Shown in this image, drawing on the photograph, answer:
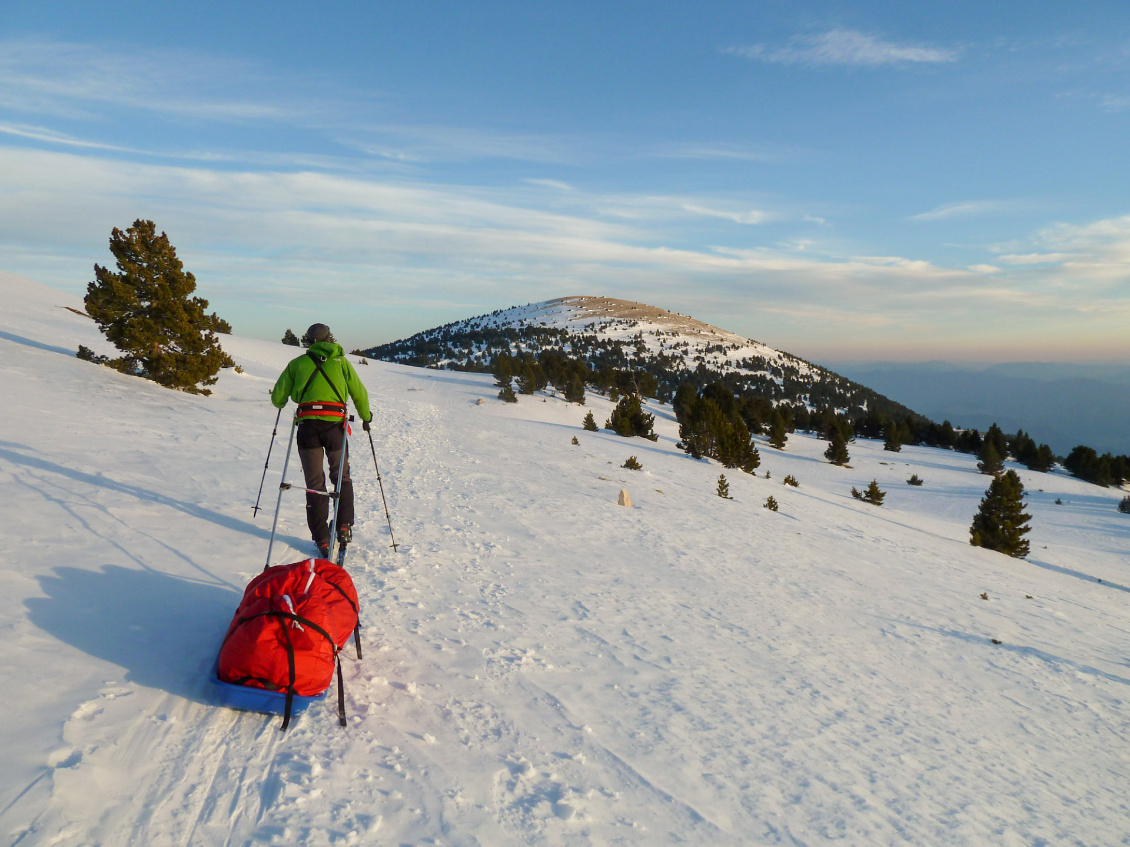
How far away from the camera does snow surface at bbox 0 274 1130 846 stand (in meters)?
3.14

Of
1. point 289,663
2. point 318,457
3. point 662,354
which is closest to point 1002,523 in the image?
point 318,457

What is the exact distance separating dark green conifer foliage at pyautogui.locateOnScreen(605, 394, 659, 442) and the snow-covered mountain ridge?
53586mm

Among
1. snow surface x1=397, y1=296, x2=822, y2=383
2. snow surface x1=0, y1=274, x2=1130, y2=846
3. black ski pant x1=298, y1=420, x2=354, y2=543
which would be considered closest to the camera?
snow surface x1=0, y1=274, x2=1130, y2=846

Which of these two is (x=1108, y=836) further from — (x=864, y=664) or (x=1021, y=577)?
(x=1021, y=577)

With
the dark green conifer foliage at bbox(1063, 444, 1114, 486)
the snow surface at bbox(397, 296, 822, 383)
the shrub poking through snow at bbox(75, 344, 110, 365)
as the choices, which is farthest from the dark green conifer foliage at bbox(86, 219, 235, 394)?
the snow surface at bbox(397, 296, 822, 383)

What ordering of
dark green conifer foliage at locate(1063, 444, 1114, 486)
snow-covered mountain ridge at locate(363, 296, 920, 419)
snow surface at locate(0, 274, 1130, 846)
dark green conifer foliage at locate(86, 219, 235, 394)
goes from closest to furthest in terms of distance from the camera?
snow surface at locate(0, 274, 1130, 846)
dark green conifer foliage at locate(86, 219, 235, 394)
dark green conifer foliage at locate(1063, 444, 1114, 486)
snow-covered mountain ridge at locate(363, 296, 920, 419)

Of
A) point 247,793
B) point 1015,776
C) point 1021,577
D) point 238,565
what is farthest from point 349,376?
point 1021,577

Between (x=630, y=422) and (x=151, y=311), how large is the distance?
23328 millimetres

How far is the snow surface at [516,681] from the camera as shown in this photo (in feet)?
10.3

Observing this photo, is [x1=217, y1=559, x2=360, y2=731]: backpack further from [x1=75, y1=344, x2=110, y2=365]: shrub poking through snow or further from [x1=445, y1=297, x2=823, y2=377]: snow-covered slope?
[x1=445, y1=297, x2=823, y2=377]: snow-covered slope

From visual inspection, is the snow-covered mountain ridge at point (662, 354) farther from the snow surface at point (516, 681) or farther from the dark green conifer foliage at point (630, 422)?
the snow surface at point (516, 681)

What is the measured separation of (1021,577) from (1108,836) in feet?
44.3

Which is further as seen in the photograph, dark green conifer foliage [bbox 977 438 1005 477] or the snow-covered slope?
the snow-covered slope

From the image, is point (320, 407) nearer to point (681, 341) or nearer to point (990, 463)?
point (990, 463)
